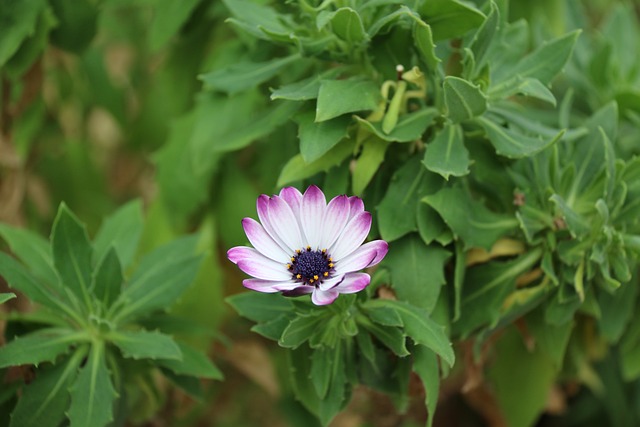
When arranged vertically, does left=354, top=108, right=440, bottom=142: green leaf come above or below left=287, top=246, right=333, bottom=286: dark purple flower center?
above

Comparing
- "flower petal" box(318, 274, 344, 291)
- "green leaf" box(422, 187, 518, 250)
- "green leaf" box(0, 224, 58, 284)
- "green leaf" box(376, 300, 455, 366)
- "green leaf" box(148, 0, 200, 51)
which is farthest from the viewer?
"green leaf" box(148, 0, 200, 51)

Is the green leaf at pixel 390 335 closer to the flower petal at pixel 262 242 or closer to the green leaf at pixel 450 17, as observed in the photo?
the flower petal at pixel 262 242

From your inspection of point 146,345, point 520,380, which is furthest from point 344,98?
point 520,380

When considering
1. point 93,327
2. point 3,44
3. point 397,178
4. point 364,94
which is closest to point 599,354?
point 397,178

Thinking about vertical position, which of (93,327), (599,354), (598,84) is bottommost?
(599,354)

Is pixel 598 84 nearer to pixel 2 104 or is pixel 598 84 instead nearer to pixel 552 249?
pixel 552 249

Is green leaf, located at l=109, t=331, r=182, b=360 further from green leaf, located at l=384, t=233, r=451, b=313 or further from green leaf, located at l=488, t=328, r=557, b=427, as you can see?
green leaf, located at l=488, t=328, r=557, b=427

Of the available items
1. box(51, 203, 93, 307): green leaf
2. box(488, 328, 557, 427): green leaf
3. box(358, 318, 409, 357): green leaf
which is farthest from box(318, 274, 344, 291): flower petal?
box(488, 328, 557, 427): green leaf
